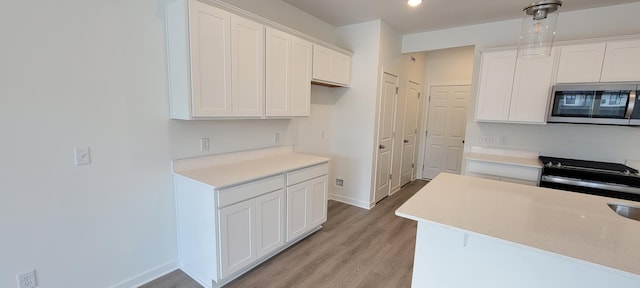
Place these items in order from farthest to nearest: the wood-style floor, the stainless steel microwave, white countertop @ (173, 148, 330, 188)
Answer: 1. the stainless steel microwave
2. the wood-style floor
3. white countertop @ (173, 148, 330, 188)

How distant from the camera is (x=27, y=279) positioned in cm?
166

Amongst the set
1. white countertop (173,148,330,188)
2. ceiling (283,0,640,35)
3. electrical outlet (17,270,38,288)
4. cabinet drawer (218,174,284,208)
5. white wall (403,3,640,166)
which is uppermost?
ceiling (283,0,640,35)

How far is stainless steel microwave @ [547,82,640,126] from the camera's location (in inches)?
100.0

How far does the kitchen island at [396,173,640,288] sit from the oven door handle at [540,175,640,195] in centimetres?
100

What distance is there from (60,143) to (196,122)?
35.2 inches

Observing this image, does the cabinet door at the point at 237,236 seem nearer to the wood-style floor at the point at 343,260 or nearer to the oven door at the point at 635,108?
the wood-style floor at the point at 343,260

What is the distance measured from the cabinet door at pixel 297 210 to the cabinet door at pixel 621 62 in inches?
131

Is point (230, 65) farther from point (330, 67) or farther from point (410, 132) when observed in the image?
point (410, 132)

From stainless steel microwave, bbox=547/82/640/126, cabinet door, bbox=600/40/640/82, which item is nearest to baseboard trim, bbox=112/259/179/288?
stainless steel microwave, bbox=547/82/640/126

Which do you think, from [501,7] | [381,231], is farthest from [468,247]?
[501,7]

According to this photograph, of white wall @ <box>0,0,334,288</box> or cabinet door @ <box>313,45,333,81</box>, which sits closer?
white wall @ <box>0,0,334,288</box>

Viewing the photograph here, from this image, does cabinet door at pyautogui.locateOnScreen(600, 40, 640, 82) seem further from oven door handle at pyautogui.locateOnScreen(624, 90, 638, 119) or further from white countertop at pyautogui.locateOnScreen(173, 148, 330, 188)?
white countertop at pyautogui.locateOnScreen(173, 148, 330, 188)

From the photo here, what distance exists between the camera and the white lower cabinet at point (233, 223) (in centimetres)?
Result: 201

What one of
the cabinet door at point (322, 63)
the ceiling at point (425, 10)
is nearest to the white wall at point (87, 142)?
the cabinet door at point (322, 63)
